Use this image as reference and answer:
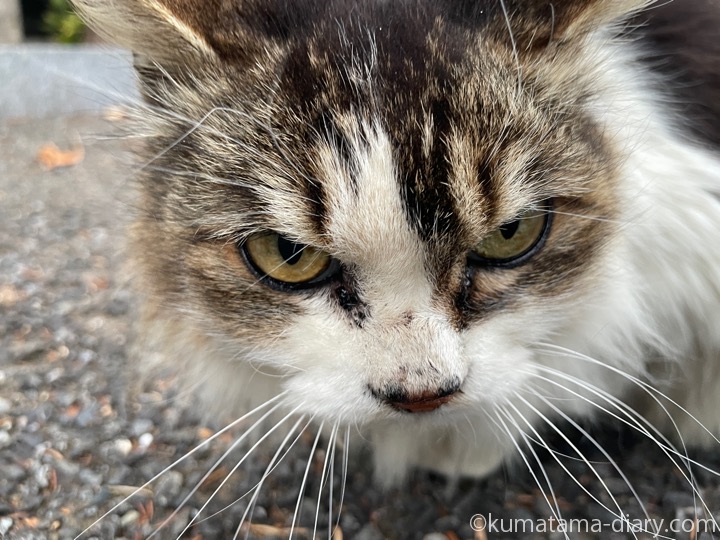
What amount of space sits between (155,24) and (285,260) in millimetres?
445

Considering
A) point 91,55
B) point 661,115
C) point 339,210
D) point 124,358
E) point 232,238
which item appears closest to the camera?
point 339,210

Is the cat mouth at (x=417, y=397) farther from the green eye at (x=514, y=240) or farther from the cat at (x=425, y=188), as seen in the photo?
the green eye at (x=514, y=240)

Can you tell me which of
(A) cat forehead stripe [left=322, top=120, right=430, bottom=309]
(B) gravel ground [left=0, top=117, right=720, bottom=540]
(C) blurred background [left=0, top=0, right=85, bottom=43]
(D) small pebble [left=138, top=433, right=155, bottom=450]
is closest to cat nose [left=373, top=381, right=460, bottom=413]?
(A) cat forehead stripe [left=322, top=120, right=430, bottom=309]

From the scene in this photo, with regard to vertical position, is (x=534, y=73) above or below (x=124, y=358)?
above

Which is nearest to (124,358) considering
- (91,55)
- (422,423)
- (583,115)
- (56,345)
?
(56,345)

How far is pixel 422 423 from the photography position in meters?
1.10

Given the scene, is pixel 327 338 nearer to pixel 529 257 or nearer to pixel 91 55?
pixel 529 257

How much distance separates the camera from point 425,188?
957mm

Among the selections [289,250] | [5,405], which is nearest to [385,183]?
[289,250]

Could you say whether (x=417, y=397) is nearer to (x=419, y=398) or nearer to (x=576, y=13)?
(x=419, y=398)

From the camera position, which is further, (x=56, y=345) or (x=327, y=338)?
(x=56, y=345)

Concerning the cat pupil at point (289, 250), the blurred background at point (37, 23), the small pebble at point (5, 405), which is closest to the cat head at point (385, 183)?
the cat pupil at point (289, 250)

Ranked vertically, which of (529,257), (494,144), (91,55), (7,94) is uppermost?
(494,144)

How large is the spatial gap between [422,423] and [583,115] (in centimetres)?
63
